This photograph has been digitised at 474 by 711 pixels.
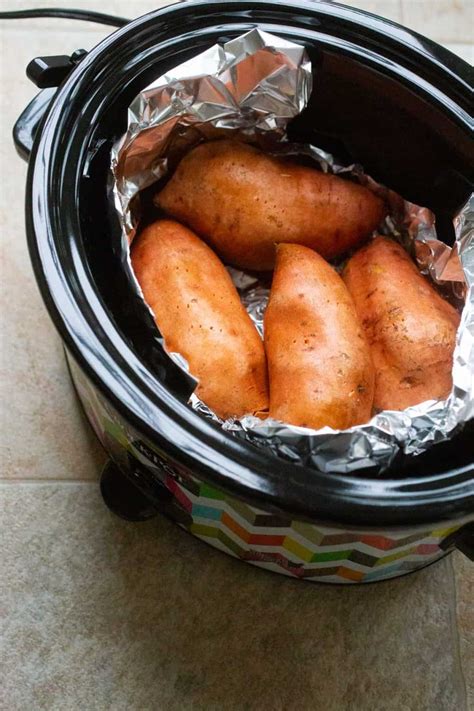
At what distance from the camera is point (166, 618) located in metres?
0.73

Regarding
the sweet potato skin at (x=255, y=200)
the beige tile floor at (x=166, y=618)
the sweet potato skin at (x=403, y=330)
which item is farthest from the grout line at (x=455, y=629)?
the sweet potato skin at (x=255, y=200)

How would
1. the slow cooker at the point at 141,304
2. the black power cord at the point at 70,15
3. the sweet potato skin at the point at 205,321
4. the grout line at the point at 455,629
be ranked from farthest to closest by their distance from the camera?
1. the black power cord at the point at 70,15
2. the grout line at the point at 455,629
3. the sweet potato skin at the point at 205,321
4. the slow cooker at the point at 141,304

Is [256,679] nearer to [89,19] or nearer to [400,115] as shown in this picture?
[400,115]

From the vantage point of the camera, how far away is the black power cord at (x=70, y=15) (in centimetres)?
90

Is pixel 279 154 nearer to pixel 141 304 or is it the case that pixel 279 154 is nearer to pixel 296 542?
pixel 141 304

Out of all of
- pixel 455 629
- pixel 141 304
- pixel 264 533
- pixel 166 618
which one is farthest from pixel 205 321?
pixel 455 629

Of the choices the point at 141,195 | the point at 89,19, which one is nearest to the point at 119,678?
the point at 141,195

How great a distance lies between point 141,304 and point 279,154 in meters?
0.24

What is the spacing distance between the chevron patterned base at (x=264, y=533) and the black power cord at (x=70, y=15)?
475 millimetres

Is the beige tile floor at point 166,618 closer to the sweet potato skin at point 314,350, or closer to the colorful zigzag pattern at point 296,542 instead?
the colorful zigzag pattern at point 296,542

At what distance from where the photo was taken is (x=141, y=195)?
719 mm

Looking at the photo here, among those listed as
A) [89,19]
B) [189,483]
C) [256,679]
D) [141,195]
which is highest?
[89,19]

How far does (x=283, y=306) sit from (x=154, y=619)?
32 centimetres

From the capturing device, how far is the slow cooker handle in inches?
25.0
